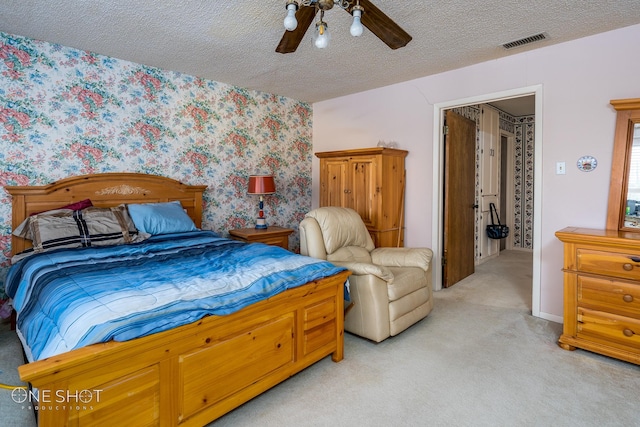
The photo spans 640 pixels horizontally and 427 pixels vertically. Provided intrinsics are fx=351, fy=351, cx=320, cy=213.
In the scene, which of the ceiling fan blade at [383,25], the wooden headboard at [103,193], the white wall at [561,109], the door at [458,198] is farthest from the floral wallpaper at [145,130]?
the ceiling fan blade at [383,25]

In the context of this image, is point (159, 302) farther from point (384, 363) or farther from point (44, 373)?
point (384, 363)

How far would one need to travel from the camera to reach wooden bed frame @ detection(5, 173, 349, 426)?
1206 millimetres

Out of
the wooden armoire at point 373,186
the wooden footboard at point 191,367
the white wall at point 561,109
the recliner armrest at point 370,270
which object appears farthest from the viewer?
the wooden armoire at point 373,186

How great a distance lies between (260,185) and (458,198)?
92.8 inches

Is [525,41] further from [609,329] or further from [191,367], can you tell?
[191,367]

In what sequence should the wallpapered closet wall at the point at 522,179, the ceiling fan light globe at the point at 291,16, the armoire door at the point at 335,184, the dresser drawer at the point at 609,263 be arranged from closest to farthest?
the ceiling fan light globe at the point at 291,16 → the dresser drawer at the point at 609,263 → the armoire door at the point at 335,184 → the wallpapered closet wall at the point at 522,179

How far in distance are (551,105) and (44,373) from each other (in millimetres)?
3759

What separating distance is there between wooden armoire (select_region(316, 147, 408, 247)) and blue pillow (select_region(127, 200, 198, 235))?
1.73 metres

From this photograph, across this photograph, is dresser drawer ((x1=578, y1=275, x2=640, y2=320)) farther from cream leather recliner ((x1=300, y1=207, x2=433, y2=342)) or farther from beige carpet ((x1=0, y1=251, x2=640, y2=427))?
cream leather recliner ((x1=300, y1=207, x2=433, y2=342))

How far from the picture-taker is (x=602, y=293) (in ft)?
7.80

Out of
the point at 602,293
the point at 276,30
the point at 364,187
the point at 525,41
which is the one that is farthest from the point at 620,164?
the point at 276,30

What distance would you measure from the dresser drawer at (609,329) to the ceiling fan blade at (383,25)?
87.2 inches

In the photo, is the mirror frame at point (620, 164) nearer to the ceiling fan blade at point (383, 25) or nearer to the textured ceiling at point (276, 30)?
the textured ceiling at point (276, 30)

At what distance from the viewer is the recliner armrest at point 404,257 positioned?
3031 millimetres
